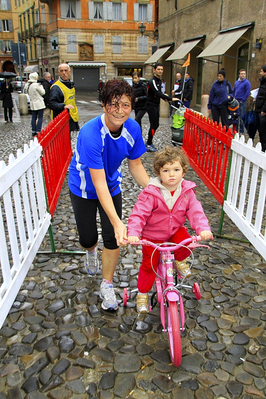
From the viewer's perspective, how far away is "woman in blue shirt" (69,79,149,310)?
2.47 m

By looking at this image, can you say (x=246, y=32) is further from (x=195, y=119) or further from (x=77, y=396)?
(x=77, y=396)

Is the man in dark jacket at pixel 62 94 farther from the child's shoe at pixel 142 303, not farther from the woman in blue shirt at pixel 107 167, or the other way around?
the child's shoe at pixel 142 303

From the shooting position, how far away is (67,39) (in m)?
43.9

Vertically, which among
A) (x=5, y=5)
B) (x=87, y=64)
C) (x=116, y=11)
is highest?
(x=5, y=5)

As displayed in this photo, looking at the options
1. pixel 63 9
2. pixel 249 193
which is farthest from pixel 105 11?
pixel 249 193

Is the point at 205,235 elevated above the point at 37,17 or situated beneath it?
situated beneath

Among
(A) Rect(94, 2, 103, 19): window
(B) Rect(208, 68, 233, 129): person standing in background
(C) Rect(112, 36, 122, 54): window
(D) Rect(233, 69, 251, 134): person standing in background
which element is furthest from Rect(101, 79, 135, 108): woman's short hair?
(A) Rect(94, 2, 103, 19): window

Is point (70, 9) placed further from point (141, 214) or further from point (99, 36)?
point (141, 214)

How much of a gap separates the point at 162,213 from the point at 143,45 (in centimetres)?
4705

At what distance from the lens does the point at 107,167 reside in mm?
2850

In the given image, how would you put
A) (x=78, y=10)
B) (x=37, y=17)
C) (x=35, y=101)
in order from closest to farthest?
(x=35, y=101) < (x=78, y=10) < (x=37, y=17)

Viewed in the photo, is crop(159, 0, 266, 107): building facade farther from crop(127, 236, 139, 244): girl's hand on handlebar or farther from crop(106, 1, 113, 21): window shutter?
crop(106, 1, 113, 21): window shutter

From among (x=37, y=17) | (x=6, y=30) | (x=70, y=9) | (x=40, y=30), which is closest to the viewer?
(x=70, y=9)

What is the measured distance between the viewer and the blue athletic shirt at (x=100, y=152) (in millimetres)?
2564
